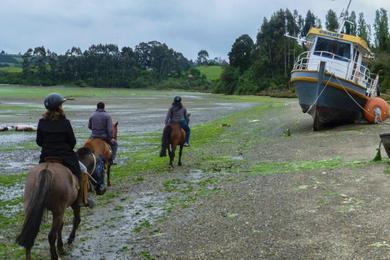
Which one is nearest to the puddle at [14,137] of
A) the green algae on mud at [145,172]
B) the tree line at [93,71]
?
the green algae on mud at [145,172]

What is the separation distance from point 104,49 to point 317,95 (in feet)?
491

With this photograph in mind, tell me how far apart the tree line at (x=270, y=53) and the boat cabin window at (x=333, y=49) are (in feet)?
237

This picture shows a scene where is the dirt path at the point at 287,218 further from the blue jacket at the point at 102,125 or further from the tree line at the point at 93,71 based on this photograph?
the tree line at the point at 93,71

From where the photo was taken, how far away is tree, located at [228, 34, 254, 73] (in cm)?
11681

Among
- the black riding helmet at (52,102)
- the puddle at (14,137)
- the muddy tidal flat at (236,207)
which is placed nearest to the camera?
the black riding helmet at (52,102)

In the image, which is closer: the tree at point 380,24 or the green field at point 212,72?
the tree at point 380,24

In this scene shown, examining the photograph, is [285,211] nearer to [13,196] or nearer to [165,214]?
[165,214]

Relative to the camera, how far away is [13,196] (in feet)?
39.9

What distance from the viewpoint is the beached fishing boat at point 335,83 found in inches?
957

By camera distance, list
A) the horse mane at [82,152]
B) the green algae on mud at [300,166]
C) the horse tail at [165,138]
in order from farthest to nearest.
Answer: the horse tail at [165,138], the green algae on mud at [300,166], the horse mane at [82,152]

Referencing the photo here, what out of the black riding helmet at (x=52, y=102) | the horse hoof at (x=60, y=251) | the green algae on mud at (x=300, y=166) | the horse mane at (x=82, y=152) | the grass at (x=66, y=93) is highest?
the black riding helmet at (x=52, y=102)

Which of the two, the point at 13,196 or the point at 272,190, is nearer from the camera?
the point at 272,190

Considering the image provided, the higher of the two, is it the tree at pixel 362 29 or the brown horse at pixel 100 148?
the tree at pixel 362 29

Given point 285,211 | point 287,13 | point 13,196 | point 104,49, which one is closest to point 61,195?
point 285,211
